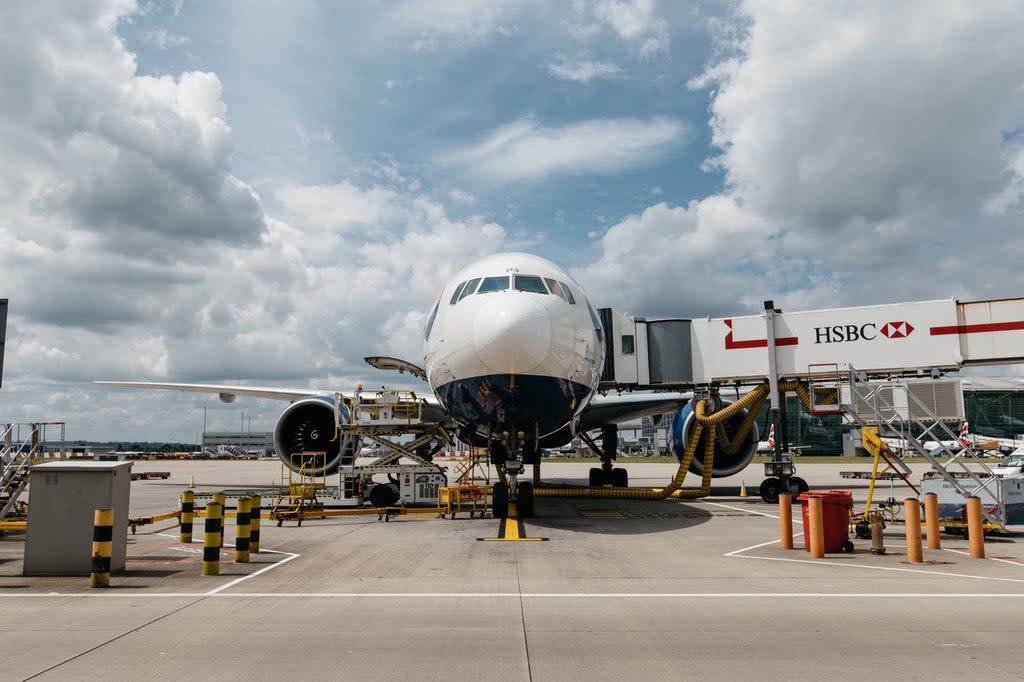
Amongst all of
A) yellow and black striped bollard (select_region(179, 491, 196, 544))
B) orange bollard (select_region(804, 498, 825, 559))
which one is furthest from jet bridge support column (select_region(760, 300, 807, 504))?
yellow and black striped bollard (select_region(179, 491, 196, 544))

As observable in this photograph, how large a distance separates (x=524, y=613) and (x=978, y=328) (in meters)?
15.8

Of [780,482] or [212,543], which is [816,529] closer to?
[212,543]

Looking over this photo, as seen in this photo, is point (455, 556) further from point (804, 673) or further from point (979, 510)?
point (979, 510)

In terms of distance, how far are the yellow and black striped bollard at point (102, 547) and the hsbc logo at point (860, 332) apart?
16503mm

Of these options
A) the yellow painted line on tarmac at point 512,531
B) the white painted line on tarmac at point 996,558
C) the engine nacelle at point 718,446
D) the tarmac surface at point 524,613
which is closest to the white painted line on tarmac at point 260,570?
the tarmac surface at point 524,613

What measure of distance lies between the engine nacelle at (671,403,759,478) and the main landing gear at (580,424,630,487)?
3209 mm

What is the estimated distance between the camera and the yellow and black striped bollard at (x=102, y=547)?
7.57 metres

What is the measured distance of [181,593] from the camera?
722 cm

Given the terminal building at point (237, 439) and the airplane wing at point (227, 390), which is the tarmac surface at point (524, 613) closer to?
the airplane wing at point (227, 390)

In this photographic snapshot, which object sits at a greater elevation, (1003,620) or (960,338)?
(960,338)

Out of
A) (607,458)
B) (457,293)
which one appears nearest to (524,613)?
(457,293)

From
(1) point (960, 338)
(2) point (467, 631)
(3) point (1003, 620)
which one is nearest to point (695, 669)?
(2) point (467, 631)

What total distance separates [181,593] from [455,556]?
142 inches

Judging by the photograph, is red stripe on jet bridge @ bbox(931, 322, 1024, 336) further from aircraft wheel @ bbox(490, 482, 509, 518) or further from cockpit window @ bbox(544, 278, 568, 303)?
aircraft wheel @ bbox(490, 482, 509, 518)
